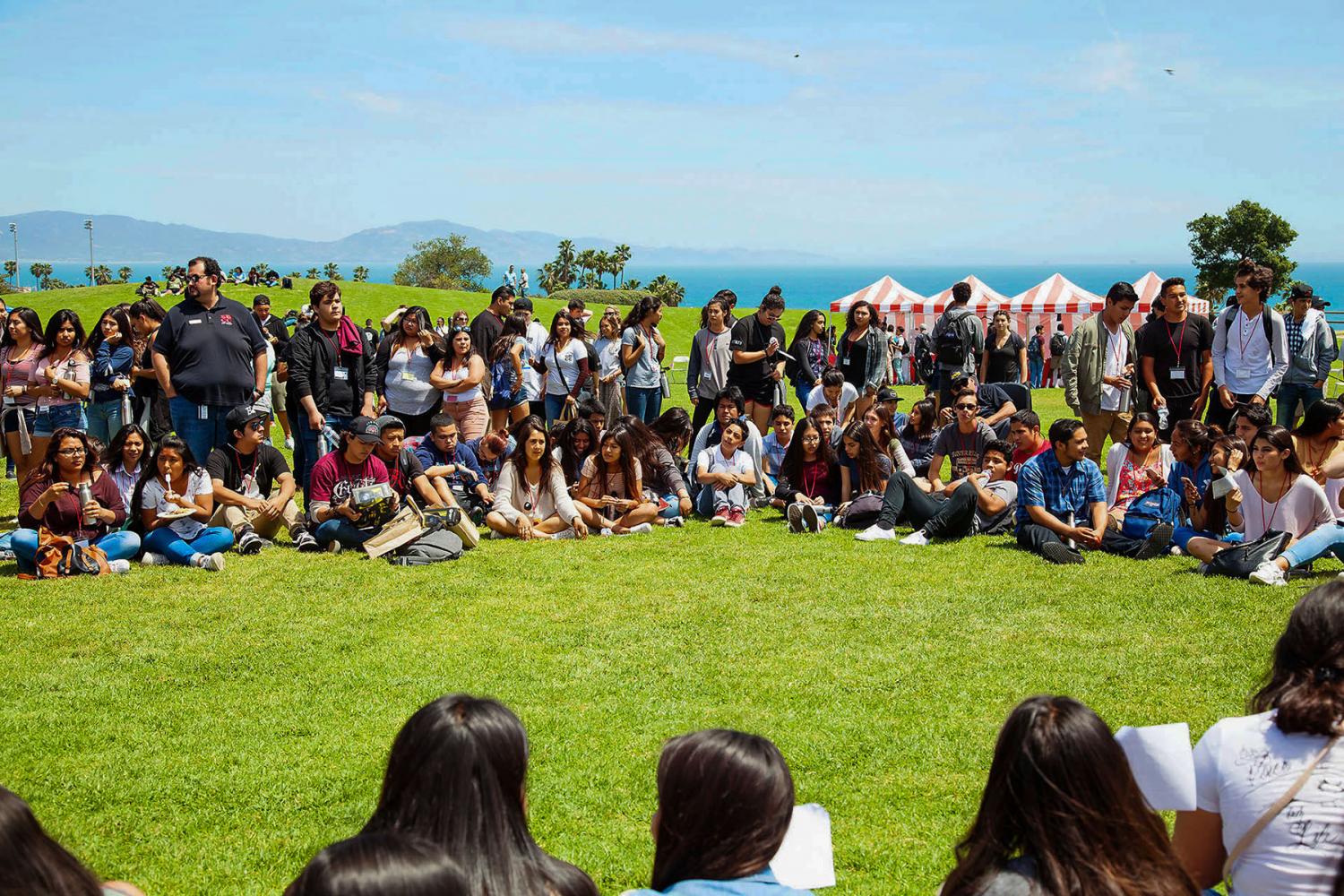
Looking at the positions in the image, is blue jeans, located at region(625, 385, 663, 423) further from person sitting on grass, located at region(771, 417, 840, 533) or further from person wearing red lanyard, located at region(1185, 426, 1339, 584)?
person wearing red lanyard, located at region(1185, 426, 1339, 584)

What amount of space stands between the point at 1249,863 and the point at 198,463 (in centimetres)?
805

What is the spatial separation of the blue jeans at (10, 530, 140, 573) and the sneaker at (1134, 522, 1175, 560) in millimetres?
6887

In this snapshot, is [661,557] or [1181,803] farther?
[661,557]

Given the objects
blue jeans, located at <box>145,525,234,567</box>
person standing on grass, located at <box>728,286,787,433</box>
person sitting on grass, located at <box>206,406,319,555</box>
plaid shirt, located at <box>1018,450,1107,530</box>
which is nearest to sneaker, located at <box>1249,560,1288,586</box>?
plaid shirt, located at <box>1018,450,1107,530</box>

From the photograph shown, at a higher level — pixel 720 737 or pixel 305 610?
pixel 720 737

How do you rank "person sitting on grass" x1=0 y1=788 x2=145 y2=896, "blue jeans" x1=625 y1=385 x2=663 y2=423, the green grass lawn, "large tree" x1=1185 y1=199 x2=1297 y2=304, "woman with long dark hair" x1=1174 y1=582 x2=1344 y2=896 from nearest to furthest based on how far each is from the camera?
"person sitting on grass" x1=0 y1=788 x2=145 y2=896
"woman with long dark hair" x1=1174 y1=582 x2=1344 y2=896
the green grass lawn
"blue jeans" x1=625 y1=385 x2=663 y2=423
"large tree" x1=1185 y1=199 x2=1297 y2=304

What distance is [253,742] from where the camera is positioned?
4812 mm

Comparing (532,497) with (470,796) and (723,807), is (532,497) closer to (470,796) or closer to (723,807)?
(470,796)

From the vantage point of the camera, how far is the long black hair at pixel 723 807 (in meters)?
2.29

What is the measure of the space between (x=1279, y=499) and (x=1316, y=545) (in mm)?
359

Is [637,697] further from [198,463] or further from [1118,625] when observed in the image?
[198,463]

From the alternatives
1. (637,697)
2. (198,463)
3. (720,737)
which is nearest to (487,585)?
(637,697)

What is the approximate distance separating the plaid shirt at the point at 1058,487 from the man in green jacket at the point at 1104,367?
197 cm

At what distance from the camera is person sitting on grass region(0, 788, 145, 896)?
193 cm
